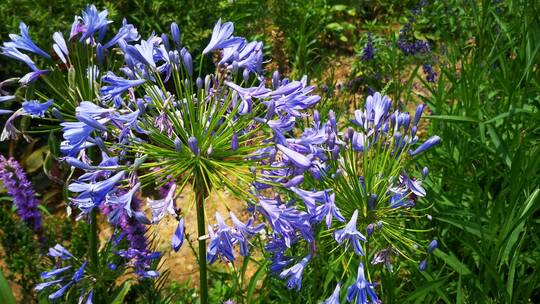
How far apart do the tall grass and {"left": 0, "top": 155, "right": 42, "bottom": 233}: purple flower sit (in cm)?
208

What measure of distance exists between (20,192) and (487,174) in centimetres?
250

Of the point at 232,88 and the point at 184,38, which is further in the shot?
the point at 184,38

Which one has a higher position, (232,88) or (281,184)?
(232,88)

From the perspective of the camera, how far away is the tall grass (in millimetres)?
2588

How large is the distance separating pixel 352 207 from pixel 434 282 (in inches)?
17.5

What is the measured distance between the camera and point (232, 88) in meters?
1.79

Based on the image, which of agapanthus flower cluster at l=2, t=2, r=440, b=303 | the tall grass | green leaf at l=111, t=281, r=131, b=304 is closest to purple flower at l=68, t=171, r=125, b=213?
agapanthus flower cluster at l=2, t=2, r=440, b=303

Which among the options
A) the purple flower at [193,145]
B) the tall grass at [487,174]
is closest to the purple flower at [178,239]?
the purple flower at [193,145]

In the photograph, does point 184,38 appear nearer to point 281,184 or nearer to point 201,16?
point 201,16

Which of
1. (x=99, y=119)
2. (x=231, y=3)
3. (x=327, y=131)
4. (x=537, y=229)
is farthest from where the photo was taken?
(x=231, y=3)

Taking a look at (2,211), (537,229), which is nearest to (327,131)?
(537,229)

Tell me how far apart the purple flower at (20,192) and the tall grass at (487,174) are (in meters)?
2.08

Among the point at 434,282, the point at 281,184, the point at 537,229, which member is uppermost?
the point at 281,184

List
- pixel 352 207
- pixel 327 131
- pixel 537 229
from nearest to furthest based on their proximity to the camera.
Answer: pixel 327 131 < pixel 352 207 < pixel 537 229
